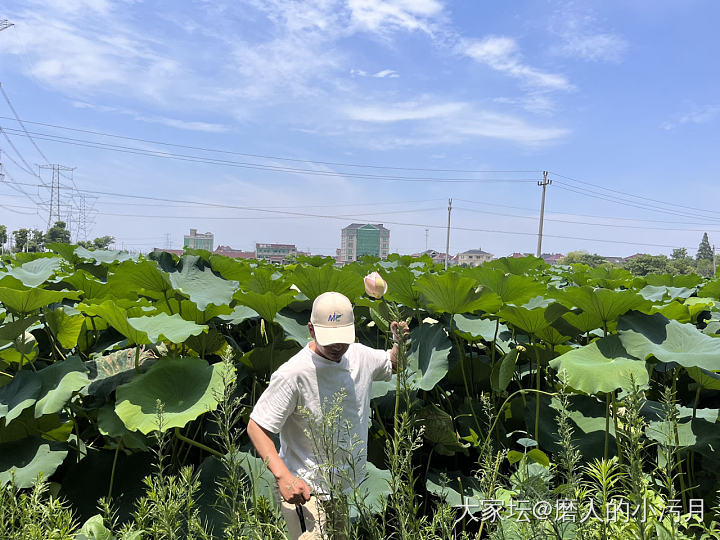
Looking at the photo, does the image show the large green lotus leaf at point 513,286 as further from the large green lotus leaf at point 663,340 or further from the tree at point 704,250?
the tree at point 704,250

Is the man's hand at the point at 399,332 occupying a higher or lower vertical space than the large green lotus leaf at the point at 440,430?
higher

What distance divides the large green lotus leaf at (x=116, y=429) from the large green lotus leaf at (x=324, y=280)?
1033 millimetres

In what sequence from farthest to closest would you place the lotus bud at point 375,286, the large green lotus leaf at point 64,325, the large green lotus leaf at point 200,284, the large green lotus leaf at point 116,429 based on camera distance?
the large green lotus leaf at point 200,284, the large green lotus leaf at point 64,325, the lotus bud at point 375,286, the large green lotus leaf at point 116,429

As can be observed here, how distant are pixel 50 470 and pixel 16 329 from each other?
64 cm

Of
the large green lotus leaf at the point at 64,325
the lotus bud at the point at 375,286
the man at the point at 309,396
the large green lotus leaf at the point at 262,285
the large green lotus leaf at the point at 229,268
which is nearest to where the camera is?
the man at the point at 309,396

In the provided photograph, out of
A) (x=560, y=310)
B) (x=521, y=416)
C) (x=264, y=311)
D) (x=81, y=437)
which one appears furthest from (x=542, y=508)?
(x=81, y=437)

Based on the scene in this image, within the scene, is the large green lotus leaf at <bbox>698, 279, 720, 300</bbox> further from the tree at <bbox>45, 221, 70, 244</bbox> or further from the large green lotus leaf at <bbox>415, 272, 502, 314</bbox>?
the tree at <bbox>45, 221, 70, 244</bbox>

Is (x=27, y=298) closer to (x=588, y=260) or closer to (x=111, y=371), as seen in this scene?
(x=111, y=371)

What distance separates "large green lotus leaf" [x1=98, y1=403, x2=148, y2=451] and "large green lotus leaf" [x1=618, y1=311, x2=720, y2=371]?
198cm

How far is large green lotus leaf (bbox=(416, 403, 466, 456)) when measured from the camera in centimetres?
225

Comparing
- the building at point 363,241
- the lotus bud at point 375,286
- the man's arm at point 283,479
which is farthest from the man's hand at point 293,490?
the building at point 363,241

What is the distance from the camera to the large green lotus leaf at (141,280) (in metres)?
2.62

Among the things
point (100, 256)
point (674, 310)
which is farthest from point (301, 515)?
point (100, 256)

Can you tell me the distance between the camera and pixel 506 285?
2705 mm
